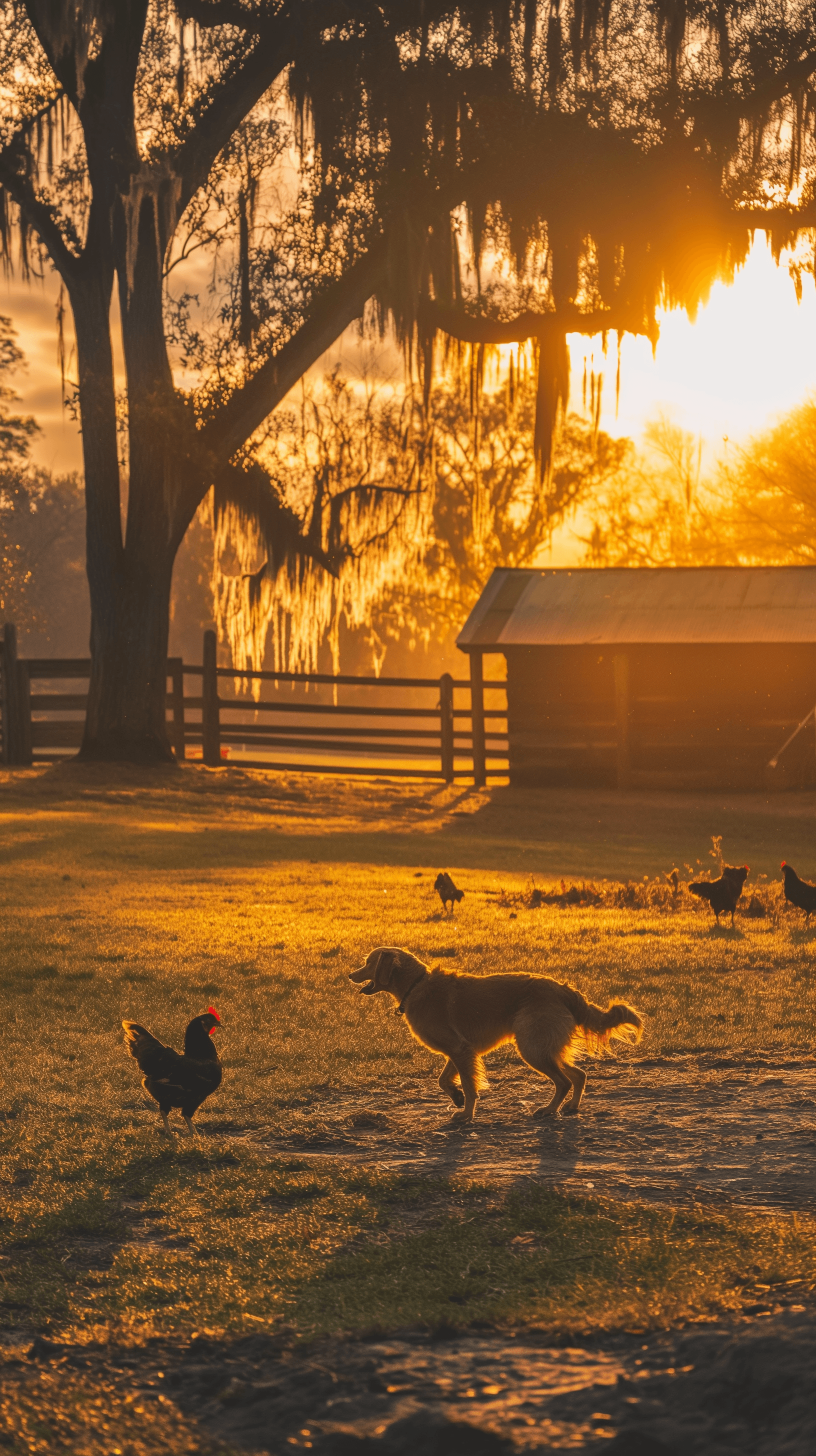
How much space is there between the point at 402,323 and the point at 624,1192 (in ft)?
60.8

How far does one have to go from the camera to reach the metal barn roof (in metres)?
24.7

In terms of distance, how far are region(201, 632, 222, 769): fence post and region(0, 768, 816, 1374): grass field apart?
10094 millimetres

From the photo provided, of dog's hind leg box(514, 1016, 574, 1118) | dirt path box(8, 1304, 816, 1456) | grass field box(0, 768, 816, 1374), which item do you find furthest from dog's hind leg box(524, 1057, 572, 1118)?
dirt path box(8, 1304, 816, 1456)

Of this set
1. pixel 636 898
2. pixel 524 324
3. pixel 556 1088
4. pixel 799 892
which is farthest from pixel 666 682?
pixel 556 1088

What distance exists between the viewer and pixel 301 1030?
24.2ft

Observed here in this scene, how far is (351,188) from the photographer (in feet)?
71.7

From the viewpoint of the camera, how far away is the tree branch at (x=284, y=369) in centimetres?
2203

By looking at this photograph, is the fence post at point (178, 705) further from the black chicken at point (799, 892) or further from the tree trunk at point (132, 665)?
the black chicken at point (799, 892)

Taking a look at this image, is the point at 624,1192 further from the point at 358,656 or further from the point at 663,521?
the point at 358,656

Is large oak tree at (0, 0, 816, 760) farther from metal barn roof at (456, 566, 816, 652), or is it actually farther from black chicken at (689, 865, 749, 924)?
black chicken at (689, 865, 749, 924)

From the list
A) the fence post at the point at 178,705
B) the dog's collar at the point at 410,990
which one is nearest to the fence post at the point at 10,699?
the fence post at the point at 178,705

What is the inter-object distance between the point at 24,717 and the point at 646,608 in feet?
42.6

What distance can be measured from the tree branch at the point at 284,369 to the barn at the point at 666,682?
627 cm

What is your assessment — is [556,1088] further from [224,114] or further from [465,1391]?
[224,114]
